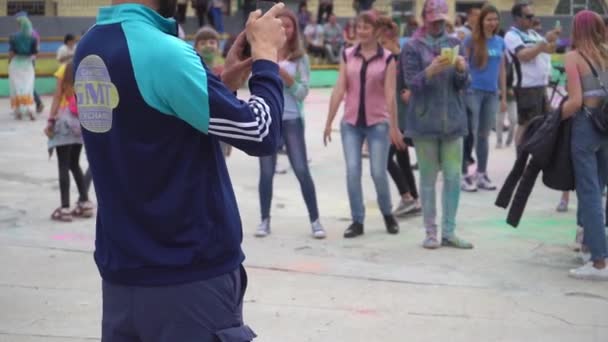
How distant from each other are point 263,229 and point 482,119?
11.0 ft

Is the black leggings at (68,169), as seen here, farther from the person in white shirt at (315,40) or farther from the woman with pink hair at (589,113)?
the person in white shirt at (315,40)

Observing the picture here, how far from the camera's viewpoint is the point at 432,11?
26.7 feet

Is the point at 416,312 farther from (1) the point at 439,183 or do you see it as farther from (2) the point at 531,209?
(1) the point at 439,183

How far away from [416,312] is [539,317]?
76cm

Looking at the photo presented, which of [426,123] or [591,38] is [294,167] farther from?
[591,38]

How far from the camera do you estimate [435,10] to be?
8.13 m

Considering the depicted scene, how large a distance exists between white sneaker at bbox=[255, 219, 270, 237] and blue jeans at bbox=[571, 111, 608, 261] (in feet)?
8.99

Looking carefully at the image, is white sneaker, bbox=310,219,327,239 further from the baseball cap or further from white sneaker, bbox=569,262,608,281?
white sneaker, bbox=569,262,608,281

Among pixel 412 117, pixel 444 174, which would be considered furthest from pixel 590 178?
pixel 412 117

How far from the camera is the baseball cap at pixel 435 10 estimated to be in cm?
814

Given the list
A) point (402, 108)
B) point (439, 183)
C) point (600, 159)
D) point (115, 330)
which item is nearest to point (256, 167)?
point (439, 183)

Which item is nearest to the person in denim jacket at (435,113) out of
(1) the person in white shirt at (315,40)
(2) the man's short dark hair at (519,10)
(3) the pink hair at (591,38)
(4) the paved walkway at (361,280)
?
(4) the paved walkway at (361,280)

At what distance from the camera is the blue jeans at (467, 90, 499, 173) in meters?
10.9

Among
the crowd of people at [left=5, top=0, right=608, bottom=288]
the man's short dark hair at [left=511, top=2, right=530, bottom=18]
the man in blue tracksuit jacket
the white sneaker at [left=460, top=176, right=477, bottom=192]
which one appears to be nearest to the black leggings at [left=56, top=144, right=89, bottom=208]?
the crowd of people at [left=5, top=0, right=608, bottom=288]
